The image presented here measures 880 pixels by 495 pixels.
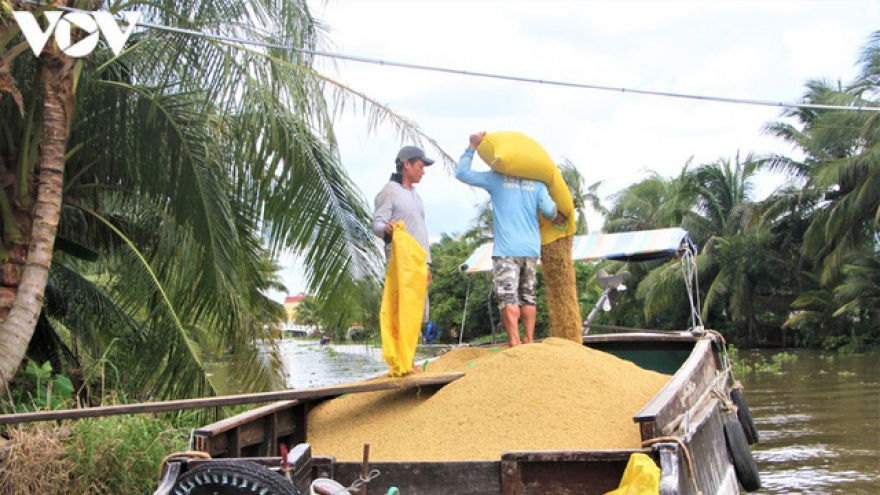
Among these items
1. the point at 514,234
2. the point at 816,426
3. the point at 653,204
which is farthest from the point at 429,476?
the point at 653,204

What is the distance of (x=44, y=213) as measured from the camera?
6.61 meters

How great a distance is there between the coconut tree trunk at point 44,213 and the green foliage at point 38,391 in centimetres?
48

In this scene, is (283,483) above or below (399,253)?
below

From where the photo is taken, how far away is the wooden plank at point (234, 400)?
3.97m

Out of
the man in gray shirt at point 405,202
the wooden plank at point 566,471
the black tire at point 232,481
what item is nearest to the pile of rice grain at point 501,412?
the wooden plank at point 566,471

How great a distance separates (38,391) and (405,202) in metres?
3.53

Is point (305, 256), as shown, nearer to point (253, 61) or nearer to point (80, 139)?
point (253, 61)

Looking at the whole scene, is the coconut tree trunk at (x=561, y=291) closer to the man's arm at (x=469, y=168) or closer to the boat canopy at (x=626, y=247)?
the man's arm at (x=469, y=168)

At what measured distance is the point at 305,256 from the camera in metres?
7.57

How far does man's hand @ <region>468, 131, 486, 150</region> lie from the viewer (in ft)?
20.0

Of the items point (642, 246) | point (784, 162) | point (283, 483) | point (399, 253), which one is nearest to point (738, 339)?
point (784, 162)

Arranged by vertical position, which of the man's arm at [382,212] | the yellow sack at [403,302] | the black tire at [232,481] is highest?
the man's arm at [382,212]

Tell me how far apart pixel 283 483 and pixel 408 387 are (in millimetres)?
1847

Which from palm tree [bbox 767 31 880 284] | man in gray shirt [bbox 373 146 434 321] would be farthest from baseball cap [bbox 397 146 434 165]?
palm tree [bbox 767 31 880 284]
